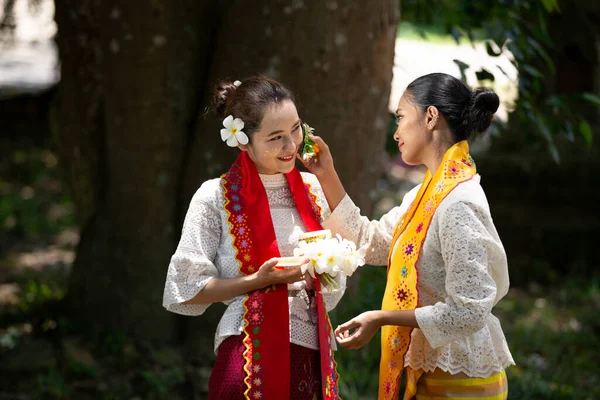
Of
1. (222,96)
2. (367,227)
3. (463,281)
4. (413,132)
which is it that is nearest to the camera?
(463,281)

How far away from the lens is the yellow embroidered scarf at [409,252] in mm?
2797

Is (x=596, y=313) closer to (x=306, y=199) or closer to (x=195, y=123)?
(x=195, y=123)

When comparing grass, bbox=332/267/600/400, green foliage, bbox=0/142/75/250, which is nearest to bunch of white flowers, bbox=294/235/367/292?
grass, bbox=332/267/600/400

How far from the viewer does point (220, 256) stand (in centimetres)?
288

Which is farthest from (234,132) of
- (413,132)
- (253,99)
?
(413,132)

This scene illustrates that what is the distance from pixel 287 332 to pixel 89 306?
2.43 metres

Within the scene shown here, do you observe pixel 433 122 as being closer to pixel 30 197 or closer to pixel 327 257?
pixel 327 257

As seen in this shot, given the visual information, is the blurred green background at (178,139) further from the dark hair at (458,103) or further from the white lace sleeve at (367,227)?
the dark hair at (458,103)

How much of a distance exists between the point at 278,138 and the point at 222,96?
Answer: 0.30 metres

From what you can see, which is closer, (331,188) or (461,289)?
(461,289)

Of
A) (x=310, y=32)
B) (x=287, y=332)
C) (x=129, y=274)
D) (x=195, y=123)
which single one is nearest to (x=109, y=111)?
(x=195, y=123)

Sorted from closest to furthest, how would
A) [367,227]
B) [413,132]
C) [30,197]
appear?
[413,132]
[367,227]
[30,197]

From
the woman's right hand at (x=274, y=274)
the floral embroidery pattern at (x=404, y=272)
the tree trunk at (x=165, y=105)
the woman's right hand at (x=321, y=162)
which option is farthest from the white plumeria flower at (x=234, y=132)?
the tree trunk at (x=165, y=105)

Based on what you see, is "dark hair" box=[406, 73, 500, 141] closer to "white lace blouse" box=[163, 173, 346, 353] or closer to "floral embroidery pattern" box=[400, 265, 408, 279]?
"floral embroidery pattern" box=[400, 265, 408, 279]
